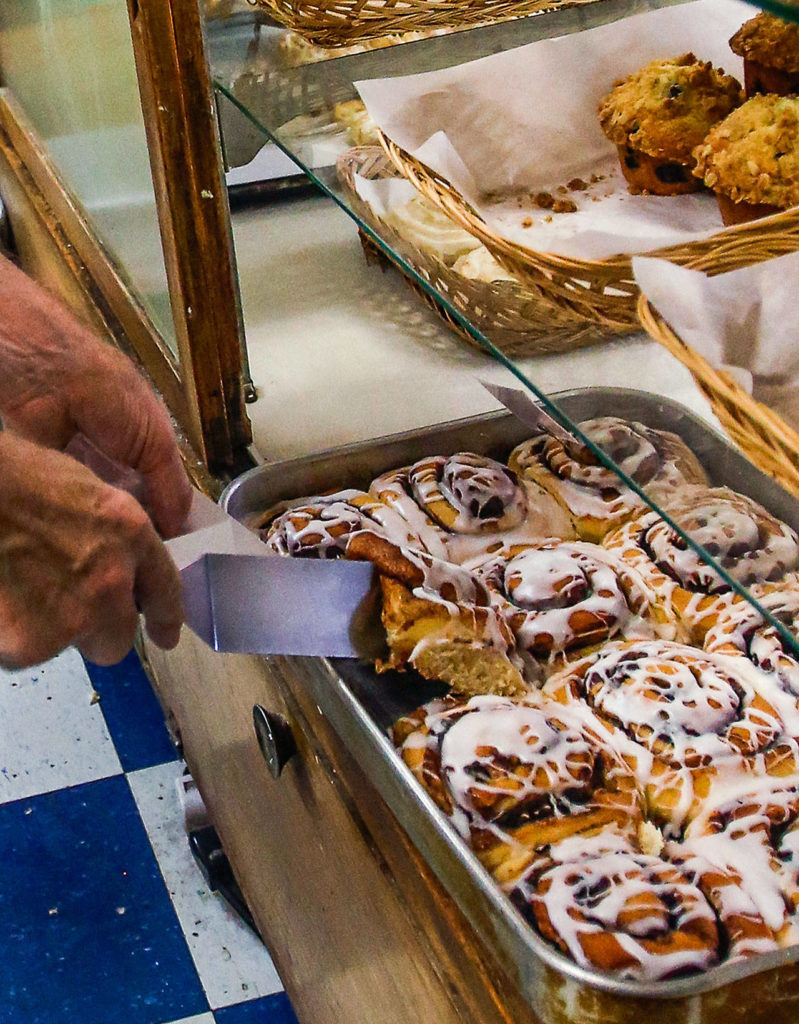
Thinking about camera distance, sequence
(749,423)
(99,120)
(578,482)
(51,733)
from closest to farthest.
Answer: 1. (749,423)
2. (578,482)
3. (99,120)
4. (51,733)

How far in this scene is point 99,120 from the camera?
170cm

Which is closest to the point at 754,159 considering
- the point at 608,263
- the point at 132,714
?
the point at 608,263

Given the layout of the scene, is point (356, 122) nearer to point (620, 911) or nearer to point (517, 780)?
point (517, 780)

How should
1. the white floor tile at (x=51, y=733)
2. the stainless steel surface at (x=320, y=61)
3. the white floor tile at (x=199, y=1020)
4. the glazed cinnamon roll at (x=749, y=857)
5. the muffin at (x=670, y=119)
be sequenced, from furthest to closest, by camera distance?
1. the white floor tile at (x=51, y=733)
2. the white floor tile at (x=199, y=1020)
3. the stainless steel surface at (x=320, y=61)
4. the muffin at (x=670, y=119)
5. the glazed cinnamon roll at (x=749, y=857)

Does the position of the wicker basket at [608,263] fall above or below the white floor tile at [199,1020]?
above

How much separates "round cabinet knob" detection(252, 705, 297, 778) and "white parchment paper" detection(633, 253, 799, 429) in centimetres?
61

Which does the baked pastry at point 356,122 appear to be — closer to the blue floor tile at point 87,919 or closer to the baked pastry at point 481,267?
the baked pastry at point 481,267

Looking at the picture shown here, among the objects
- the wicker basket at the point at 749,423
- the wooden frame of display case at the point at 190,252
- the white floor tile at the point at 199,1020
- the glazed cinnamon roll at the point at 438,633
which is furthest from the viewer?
the white floor tile at the point at 199,1020

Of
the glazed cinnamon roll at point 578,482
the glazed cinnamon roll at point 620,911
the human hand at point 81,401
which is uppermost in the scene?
the human hand at point 81,401

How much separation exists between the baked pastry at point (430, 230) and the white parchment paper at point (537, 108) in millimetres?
27

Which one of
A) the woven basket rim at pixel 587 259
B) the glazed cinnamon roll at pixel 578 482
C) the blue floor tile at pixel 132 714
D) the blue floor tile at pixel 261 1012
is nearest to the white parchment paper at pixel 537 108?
the woven basket rim at pixel 587 259

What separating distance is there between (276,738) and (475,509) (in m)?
0.29

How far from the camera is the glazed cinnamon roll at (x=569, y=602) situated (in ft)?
3.18

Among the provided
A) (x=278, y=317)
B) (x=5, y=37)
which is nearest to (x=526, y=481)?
(x=278, y=317)
